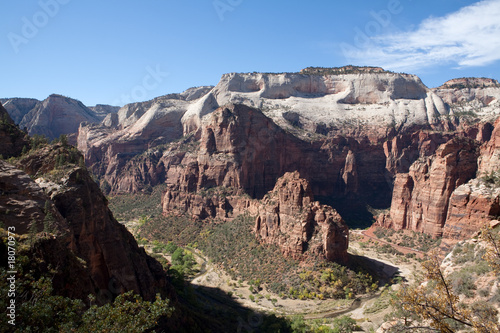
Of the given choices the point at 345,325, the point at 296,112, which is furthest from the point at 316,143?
the point at 345,325

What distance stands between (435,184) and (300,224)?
31.6m

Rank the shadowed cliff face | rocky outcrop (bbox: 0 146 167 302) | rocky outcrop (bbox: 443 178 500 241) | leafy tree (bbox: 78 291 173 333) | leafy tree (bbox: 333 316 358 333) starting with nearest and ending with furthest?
leafy tree (bbox: 78 291 173 333), rocky outcrop (bbox: 0 146 167 302), leafy tree (bbox: 333 316 358 333), rocky outcrop (bbox: 443 178 500 241), the shadowed cliff face

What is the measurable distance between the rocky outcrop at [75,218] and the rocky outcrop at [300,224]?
28.8 m

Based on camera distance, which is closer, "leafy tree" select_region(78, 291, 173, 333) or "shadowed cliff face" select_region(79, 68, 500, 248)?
"leafy tree" select_region(78, 291, 173, 333)

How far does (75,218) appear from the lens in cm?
2605

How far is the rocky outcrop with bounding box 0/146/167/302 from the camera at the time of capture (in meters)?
21.0

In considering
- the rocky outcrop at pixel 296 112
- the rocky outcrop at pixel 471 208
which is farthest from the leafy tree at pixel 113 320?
the rocky outcrop at pixel 296 112

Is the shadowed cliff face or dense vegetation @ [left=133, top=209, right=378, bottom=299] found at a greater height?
the shadowed cliff face

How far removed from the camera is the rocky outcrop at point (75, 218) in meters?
21.0

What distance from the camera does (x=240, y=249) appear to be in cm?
6738

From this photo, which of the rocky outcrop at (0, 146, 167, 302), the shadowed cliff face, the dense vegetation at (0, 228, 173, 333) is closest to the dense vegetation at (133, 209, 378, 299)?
the shadowed cliff face

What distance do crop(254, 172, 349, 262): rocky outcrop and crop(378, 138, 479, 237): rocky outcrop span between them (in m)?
24.6

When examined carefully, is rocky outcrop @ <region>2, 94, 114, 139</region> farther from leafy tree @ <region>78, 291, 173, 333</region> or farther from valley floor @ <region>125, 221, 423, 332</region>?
leafy tree @ <region>78, 291, 173, 333</region>

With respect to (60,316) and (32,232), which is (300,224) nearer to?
(32,232)
